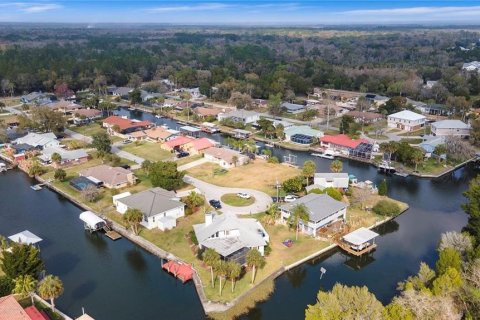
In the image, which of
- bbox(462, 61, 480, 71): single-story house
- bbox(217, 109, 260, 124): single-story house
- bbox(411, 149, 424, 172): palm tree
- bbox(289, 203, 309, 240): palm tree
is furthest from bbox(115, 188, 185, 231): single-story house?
bbox(462, 61, 480, 71): single-story house

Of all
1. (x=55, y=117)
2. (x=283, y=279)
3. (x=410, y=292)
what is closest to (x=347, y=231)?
(x=283, y=279)

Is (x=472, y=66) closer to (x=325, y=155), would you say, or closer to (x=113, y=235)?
(x=325, y=155)

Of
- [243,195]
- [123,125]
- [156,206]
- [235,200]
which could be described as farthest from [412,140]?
[123,125]

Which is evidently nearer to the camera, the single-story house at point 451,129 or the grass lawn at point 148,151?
the grass lawn at point 148,151

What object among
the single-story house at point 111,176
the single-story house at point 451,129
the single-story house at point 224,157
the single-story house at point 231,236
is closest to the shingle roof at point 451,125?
the single-story house at point 451,129

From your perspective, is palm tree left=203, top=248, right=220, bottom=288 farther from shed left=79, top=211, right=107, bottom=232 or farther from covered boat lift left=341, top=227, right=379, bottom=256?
shed left=79, top=211, right=107, bottom=232

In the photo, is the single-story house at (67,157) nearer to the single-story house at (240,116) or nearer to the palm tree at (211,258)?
the single-story house at (240,116)
